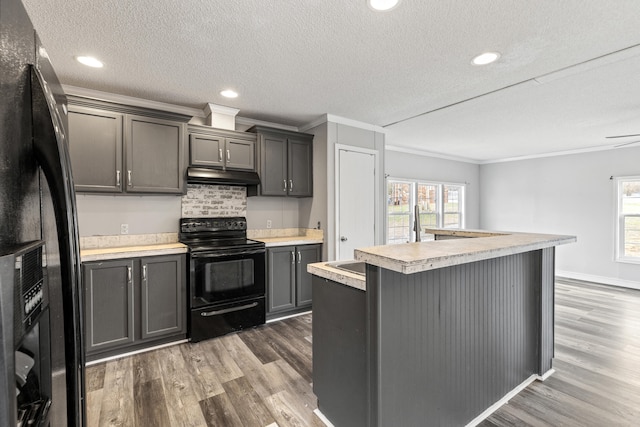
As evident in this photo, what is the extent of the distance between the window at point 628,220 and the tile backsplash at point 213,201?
6405 mm

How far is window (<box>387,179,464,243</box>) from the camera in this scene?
5836 mm

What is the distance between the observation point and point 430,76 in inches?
104

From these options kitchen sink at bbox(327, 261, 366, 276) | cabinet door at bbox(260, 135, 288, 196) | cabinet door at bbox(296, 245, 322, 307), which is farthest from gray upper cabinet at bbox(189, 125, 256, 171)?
kitchen sink at bbox(327, 261, 366, 276)

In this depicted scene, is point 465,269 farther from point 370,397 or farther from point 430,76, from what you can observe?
point 430,76

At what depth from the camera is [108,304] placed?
2613mm

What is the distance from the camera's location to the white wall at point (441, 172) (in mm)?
5762

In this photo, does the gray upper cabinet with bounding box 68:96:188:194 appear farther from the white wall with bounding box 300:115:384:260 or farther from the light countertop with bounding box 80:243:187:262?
the white wall with bounding box 300:115:384:260

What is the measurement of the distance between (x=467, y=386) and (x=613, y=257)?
5.52 m

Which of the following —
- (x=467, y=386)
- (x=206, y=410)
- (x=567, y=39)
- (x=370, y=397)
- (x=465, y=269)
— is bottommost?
(x=206, y=410)

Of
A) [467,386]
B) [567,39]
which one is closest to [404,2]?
[567,39]

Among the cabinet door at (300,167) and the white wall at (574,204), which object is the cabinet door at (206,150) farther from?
the white wall at (574,204)

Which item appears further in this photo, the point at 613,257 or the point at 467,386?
the point at 613,257

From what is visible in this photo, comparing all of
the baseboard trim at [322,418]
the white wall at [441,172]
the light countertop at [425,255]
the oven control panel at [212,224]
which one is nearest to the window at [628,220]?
the white wall at [441,172]

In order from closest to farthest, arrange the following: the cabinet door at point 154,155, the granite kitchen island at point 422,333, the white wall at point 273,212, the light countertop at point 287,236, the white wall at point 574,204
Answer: the granite kitchen island at point 422,333, the cabinet door at point 154,155, the light countertop at point 287,236, the white wall at point 273,212, the white wall at point 574,204
